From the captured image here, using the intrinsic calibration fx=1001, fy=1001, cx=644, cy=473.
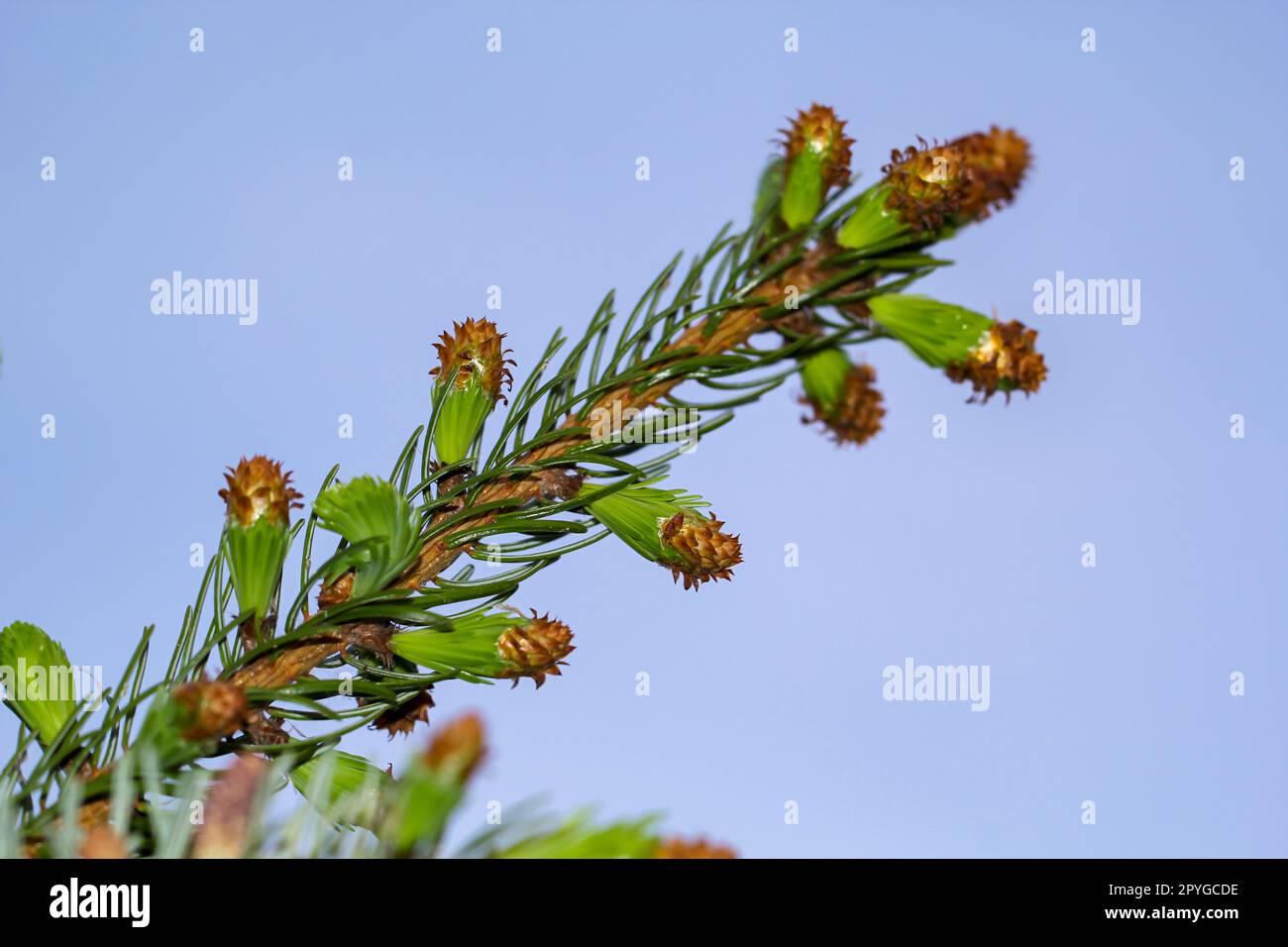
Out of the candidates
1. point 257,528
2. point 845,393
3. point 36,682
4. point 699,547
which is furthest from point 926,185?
point 36,682

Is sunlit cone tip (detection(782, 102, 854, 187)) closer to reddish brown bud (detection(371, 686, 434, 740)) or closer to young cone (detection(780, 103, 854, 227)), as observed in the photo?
young cone (detection(780, 103, 854, 227))

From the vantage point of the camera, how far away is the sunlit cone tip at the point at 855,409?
131 cm

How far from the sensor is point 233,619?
46.7 inches

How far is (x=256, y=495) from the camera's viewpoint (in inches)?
46.3

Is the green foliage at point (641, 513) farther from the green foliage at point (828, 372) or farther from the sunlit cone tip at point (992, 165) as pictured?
the sunlit cone tip at point (992, 165)

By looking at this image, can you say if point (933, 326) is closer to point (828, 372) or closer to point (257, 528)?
point (828, 372)

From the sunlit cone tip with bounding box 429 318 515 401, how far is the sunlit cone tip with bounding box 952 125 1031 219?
2.10 ft

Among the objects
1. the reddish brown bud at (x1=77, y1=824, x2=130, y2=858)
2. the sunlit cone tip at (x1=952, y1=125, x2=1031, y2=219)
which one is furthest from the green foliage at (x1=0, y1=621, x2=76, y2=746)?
the sunlit cone tip at (x1=952, y1=125, x2=1031, y2=219)
